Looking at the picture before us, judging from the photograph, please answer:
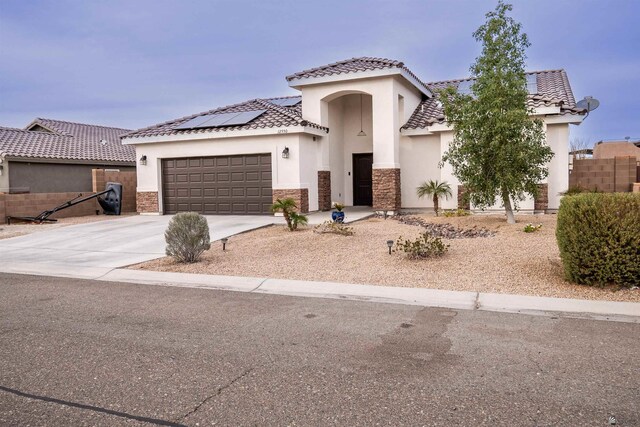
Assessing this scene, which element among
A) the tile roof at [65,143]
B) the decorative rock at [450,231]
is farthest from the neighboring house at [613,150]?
the tile roof at [65,143]

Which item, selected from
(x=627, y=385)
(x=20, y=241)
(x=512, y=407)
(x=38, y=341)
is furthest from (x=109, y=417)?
(x=20, y=241)

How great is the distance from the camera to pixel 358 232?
14.7m

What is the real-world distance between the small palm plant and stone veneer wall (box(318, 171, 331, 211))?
375cm

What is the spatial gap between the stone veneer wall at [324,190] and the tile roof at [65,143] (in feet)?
45.1

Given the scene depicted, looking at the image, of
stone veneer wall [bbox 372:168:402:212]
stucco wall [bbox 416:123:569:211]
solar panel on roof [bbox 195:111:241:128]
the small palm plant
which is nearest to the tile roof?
solar panel on roof [bbox 195:111:241:128]

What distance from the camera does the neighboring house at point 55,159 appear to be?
24766 millimetres

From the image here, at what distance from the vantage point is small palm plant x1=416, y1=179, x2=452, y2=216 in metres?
19.1

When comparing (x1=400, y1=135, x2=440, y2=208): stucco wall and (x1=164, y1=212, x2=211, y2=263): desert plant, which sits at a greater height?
(x1=400, y1=135, x2=440, y2=208): stucco wall

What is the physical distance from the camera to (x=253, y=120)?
21.1 meters

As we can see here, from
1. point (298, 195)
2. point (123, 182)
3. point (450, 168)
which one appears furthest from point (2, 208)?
point (450, 168)

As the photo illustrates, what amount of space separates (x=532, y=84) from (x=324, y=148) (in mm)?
9836

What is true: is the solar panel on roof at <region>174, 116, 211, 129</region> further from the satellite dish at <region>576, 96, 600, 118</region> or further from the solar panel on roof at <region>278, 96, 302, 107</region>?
the satellite dish at <region>576, 96, 600, 118</region>

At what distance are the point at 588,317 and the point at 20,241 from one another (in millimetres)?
15255

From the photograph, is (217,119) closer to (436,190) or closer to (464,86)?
(436,190)
